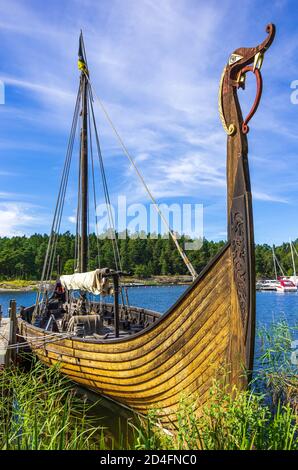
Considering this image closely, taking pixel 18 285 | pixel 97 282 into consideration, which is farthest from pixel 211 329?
pixel 18 285

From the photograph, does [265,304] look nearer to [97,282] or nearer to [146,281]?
→ [97,282]

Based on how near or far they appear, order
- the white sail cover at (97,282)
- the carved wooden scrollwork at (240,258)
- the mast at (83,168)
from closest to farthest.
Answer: the carved wooden scrollwork at (240,258)
the white sail cover at (97,282)
the mast at (83,168)

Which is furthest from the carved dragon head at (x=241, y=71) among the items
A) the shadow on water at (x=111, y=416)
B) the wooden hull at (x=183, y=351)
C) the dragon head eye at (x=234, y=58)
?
the shadow on water at (x=111, y=416)

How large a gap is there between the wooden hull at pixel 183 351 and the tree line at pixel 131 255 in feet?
214

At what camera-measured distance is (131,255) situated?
84.4 m

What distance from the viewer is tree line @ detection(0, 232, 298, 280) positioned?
7800cm

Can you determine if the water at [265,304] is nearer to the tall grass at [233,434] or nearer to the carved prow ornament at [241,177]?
the carved prow ornament at [241,177]

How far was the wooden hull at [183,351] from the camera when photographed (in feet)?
14.6

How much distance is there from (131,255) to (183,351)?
261 feet

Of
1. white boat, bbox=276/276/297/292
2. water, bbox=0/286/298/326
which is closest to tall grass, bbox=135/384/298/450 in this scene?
water, bbox=0/286/298/326
